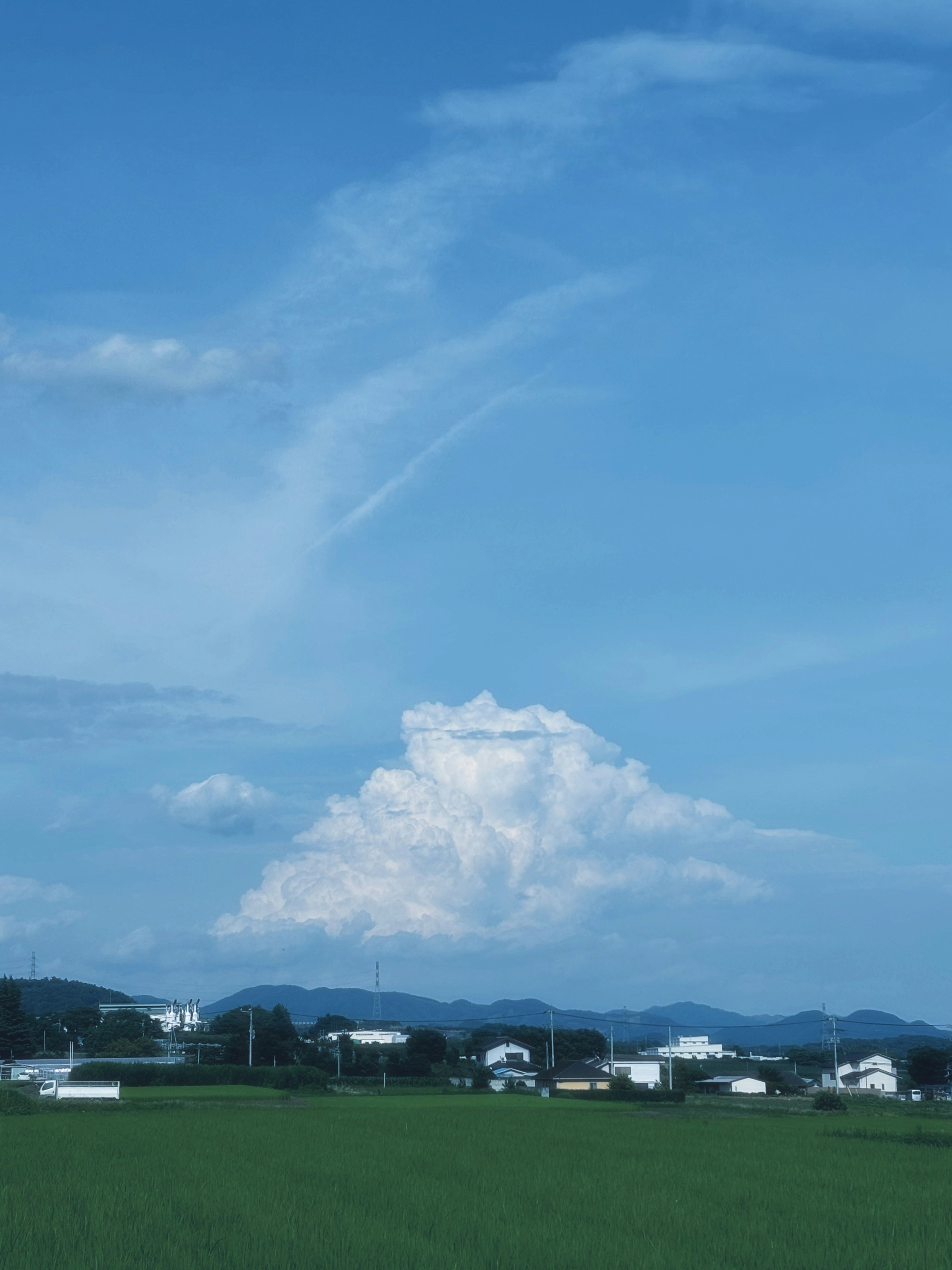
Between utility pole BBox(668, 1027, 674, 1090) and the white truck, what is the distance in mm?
30077

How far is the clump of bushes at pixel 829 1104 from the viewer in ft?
173

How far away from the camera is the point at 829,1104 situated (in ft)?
176

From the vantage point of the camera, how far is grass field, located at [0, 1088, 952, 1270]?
12.0 metres

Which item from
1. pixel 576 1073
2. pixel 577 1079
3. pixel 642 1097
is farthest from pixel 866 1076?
pixel 642 1097

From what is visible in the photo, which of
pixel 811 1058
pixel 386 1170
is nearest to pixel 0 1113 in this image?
pixel 386 1170

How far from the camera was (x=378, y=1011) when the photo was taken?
133 m

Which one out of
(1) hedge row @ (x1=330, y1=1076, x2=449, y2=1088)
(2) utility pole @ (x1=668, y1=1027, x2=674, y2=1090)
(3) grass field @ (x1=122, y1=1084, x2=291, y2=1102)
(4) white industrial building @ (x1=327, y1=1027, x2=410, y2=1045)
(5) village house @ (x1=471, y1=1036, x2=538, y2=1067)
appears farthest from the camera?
(4) white industrial building @ (x1=327, y1=1027, x2=410, y2=1045)

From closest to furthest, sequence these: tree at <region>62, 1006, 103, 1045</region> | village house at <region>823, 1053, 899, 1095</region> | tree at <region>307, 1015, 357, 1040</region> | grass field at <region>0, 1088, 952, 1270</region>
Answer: grass field at <region>0, 1088, 952, 1270</region>, village house at <region>823, 1053, 899, 1095</region>, tree at <region>62, 1006, 103, 1045</region>, tree at <region>307, 1015, 357, 1040</region>

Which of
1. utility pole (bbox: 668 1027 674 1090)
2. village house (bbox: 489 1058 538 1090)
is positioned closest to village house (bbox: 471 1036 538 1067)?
village house (bbox: 489 1058 538 1090)

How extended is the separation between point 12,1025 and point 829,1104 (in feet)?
220

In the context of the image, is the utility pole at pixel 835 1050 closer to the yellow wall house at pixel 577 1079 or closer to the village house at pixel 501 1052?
the yellow wall house at pixel 577 1079

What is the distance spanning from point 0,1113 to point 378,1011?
97.5 meters

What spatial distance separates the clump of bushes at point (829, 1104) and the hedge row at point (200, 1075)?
2571 centimetres

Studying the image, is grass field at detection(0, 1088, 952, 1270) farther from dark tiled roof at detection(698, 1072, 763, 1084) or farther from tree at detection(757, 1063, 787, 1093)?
tree at detection(757, 1063, 787, 1093)
